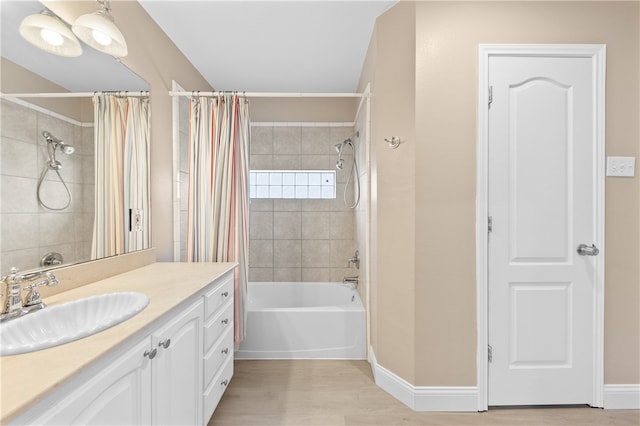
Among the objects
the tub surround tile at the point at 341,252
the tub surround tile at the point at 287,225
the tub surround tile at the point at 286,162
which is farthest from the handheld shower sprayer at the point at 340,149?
the tub surround tile at the point at 341,252

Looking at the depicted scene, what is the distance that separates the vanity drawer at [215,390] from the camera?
1524 millimetres

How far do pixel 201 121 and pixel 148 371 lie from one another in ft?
5.66

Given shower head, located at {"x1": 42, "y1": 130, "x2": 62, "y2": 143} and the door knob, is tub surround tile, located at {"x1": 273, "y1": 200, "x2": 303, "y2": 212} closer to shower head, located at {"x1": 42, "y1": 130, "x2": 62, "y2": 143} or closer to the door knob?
shower head, located at {"x1": 42, "y1": 130, "x2": 62, "y2": 143}

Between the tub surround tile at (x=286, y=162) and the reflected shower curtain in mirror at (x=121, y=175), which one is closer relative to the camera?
the reflected shower curtain in mirror at (x=121, y=175)

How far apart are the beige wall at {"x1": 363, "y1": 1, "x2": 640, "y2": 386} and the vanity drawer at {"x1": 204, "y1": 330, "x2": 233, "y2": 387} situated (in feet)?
3.78

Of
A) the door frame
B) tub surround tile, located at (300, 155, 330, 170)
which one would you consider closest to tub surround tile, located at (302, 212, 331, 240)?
tub surround tile, located at (300, 155, 330, 170)

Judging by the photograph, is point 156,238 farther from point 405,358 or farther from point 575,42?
point 575,42

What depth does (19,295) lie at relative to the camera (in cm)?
104

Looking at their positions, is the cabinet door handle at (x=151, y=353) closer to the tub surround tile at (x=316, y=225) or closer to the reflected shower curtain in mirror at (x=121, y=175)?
the reflected shower curtain in mirror at (x=121, y=175)

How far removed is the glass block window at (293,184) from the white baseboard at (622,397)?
8.47ft

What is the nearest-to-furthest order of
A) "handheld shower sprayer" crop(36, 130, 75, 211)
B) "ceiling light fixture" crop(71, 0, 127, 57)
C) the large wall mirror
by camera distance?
the large wall mirror, "handheld shower sprayer" crop(36, 130, 75, 211), "ceiling light fixture" crop(71, 0, 127, 57)

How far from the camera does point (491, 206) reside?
5.88 ft

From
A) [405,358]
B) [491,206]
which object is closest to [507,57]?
[491,206]

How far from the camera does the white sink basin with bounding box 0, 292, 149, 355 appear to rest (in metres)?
0.85
